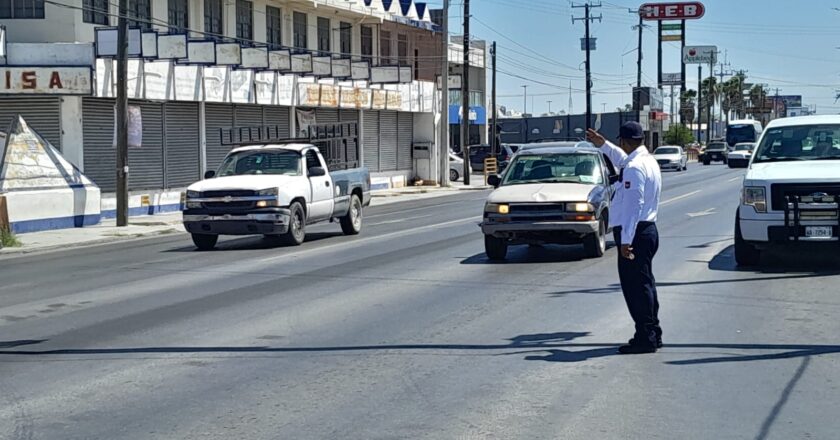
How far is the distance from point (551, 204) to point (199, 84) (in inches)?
785

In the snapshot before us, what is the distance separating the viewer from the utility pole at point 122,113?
2580cm

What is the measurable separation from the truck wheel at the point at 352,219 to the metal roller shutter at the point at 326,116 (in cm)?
2004

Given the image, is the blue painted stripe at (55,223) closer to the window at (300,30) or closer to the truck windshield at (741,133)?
the window at (300,30)

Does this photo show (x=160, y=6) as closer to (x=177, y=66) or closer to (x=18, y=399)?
Result: (x=177, y=66)

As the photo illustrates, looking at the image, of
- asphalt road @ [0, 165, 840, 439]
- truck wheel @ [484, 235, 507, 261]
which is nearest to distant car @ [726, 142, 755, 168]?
asphalt road @ [0, 165, 840, 439]

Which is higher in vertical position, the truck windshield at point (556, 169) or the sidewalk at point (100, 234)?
the truck windshield at point (556, 169)

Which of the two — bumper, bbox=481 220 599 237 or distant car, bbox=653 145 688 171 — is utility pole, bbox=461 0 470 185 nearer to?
distant car, bbox=653 145 688 171

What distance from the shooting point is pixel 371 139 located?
161 feet

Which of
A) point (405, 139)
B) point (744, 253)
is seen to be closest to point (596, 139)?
point (744, 253)

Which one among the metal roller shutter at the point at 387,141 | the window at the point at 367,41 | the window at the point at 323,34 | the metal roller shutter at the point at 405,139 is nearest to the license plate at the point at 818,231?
the window at the point at 323,34

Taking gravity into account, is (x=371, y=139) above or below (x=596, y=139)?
above

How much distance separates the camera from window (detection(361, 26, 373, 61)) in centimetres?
4969

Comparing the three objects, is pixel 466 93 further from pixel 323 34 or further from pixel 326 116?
pixel 326 116

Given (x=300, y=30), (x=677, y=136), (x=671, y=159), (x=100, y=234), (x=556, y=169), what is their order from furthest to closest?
(x=677, y=136) → (x=671, y=159) → (x=300, y=30) → (x=100, y=234) → (x=556, y=169)
